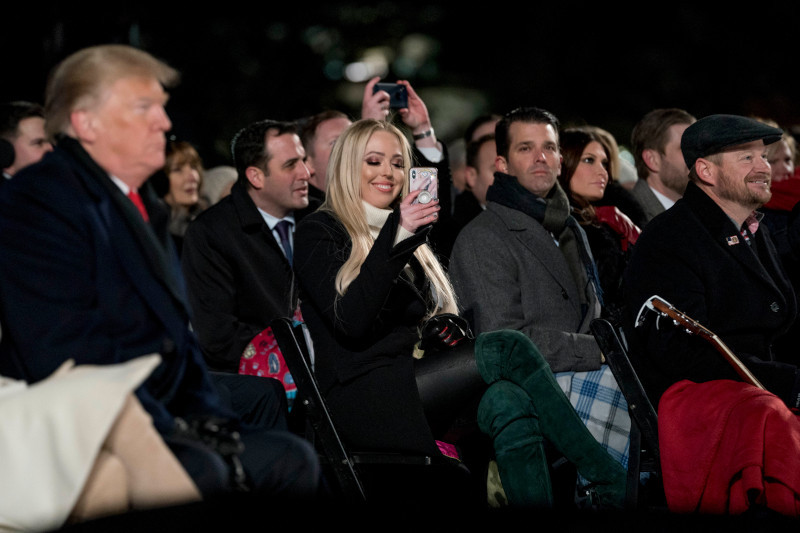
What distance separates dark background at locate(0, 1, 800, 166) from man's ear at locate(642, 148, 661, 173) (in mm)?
4686

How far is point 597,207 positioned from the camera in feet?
19.3

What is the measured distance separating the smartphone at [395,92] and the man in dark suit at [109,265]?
2333 millimetres

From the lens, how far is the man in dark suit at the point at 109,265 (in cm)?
281

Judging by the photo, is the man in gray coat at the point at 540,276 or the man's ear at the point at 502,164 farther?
the man's ear at the point at 502,164

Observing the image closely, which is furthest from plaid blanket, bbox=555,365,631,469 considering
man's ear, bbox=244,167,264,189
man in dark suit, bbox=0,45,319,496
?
man's ear, bbox=244,167,264,189

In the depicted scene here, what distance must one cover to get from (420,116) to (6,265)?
3.01m

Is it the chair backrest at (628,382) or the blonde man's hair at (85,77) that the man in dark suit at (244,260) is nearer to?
the chair backrest at (628,382)

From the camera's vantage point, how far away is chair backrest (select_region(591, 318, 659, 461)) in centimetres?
411

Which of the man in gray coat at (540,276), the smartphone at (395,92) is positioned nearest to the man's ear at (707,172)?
the man in gray coat at (540,276)

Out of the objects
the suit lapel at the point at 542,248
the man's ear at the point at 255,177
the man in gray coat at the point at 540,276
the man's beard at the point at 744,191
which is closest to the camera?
the man's beard at the point at 744,191

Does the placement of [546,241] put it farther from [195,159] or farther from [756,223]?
[195,159]

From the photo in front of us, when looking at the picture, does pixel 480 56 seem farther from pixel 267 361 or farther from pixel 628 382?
pixel 628 382

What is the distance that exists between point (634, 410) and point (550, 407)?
36cm

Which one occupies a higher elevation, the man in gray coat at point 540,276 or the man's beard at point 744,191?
the man's beard at point 744,191
